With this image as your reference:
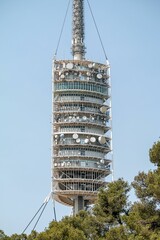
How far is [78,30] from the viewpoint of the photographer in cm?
10338

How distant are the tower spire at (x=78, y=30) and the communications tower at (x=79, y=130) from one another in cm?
155

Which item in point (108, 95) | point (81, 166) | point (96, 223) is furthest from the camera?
point (108, 95)

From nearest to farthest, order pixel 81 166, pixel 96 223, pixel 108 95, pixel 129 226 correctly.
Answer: pixel 129 226, pixel 96 223, pixel 81 166, pixel 108 95

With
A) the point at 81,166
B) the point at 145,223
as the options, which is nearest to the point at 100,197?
the point at 145,223

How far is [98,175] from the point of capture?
94062 millimetres

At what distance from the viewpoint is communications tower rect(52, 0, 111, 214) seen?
9200cm

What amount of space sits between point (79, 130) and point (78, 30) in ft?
73.0

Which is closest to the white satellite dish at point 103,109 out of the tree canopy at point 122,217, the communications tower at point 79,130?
the communications tower at point 79,130

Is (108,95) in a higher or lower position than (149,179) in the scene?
higher

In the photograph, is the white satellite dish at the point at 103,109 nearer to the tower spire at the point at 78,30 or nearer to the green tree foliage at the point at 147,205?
the tower spire at the point at 78,30

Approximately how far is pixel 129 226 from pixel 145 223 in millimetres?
1687

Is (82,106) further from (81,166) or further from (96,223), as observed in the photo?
(96,223)

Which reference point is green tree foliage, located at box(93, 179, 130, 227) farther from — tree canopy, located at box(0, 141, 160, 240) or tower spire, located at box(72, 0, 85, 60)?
tower spire, located at box(72, 0, 85, 60)

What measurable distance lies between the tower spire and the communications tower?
61.0 inches
